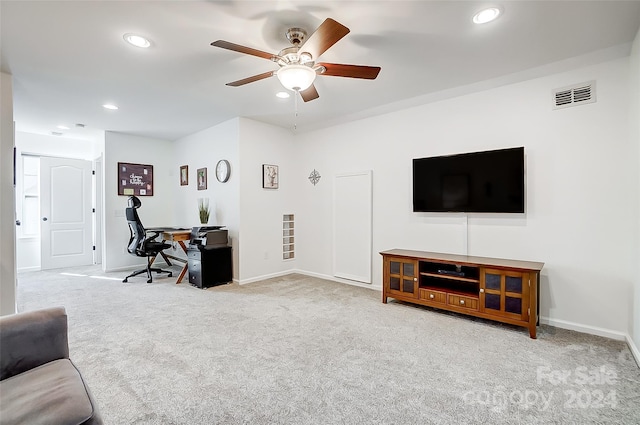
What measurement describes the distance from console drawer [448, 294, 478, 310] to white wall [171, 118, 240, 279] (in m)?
3.04

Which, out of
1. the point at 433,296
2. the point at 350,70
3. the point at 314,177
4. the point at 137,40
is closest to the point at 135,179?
the point at 314,177

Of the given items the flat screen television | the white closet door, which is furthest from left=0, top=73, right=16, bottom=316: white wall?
the flat screen television

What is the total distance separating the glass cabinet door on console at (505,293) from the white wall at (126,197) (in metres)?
5.79

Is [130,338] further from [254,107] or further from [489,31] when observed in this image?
[489,31]

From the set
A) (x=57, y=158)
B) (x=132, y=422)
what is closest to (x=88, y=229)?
(x=57, y=158)

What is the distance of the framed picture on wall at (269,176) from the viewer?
483 centimetres

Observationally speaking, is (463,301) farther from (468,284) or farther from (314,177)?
(314,177)

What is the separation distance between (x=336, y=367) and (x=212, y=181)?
390 centimetres

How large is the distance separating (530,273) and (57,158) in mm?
7739

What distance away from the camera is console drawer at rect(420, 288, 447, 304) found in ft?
10.4

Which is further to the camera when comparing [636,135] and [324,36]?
[636,135]

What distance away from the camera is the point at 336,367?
2.17 metres

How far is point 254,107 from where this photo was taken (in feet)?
13.3

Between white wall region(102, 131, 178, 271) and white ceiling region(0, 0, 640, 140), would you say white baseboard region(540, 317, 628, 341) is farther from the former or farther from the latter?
white wall region(102, 131, 178, 271)
